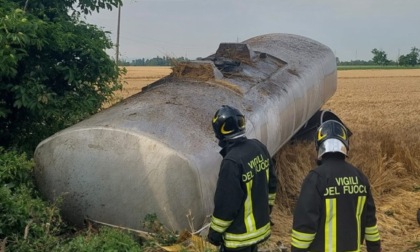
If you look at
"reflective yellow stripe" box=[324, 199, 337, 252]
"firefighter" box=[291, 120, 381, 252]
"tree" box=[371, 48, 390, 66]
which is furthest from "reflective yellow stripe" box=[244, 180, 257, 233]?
"tree" box=[371, 48, 390, 66]

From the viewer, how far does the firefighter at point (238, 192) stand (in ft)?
12.5

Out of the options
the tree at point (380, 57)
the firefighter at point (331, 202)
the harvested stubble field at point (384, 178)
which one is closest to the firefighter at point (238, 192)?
the firefighter at point (331, 202)

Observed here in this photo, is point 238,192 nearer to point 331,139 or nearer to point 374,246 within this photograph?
point 331,139

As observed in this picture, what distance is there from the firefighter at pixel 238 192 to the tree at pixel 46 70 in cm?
268

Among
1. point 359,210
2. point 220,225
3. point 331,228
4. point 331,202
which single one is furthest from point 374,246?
point 220,225

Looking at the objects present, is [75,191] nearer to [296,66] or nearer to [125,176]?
[125,176]

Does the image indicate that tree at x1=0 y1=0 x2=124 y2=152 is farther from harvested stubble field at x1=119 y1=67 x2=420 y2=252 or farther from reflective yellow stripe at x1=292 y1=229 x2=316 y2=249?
reflective yellow stripe at x1=292 y1=229 x2=316 y2=249

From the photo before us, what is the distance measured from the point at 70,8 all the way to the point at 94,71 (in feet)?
3.43

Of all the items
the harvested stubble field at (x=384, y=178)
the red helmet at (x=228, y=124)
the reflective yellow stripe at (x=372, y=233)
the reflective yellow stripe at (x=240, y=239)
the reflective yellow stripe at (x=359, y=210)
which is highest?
the red helmet at (x=228, y=124)

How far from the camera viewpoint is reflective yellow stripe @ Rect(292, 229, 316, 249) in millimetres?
3281

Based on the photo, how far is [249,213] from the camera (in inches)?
157

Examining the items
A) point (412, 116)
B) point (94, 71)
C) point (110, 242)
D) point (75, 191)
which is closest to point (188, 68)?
point (94, 71)

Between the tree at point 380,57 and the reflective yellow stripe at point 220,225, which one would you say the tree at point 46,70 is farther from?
the tree at point 380,57

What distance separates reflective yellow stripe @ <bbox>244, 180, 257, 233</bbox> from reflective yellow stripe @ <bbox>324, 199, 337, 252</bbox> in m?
0.75
